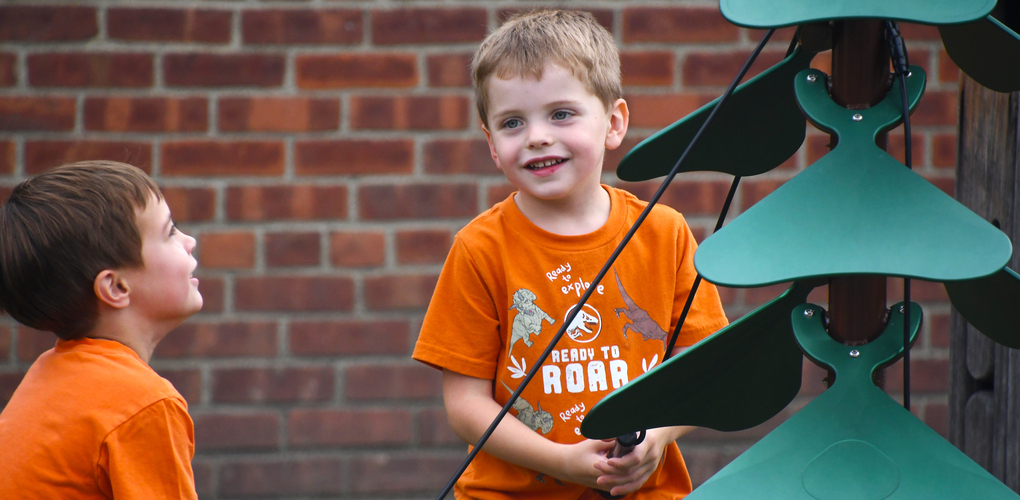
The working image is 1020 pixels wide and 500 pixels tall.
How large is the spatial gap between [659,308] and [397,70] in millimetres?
1115

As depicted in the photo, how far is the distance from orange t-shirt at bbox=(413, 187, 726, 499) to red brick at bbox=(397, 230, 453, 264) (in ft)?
2.63

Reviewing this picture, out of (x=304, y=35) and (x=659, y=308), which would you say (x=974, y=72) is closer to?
(x=659, y=308)

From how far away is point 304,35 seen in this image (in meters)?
2.09

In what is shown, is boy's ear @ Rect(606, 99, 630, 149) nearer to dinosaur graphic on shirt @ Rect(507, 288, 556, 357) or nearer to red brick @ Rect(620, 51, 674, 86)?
dinosaur graphic on shirt @ Rect(507, 288, 556, 357)

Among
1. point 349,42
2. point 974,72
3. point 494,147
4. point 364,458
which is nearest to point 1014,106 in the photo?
point 974,72

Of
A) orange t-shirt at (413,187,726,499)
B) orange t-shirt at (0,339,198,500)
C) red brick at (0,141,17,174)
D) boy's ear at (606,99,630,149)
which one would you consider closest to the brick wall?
red brick at (0,141,17,174)

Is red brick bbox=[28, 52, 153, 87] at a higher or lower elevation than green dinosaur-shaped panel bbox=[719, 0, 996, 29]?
lower

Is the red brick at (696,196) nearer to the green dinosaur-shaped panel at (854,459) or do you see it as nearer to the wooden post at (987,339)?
the wooden post at (987,339)

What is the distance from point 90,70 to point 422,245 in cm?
93

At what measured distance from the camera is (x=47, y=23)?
6.74ft

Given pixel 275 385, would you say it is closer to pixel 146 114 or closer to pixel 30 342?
pixel 30 342

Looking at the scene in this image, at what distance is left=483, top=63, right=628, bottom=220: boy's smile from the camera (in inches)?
48.0

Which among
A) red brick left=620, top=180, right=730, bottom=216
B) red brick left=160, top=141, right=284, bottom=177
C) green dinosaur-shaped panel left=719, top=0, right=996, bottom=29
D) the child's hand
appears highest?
green dinosaur-shaped panel left=719, top=0, right=996, bottom=29

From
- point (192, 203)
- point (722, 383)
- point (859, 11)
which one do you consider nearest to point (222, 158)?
point (192, 203)
